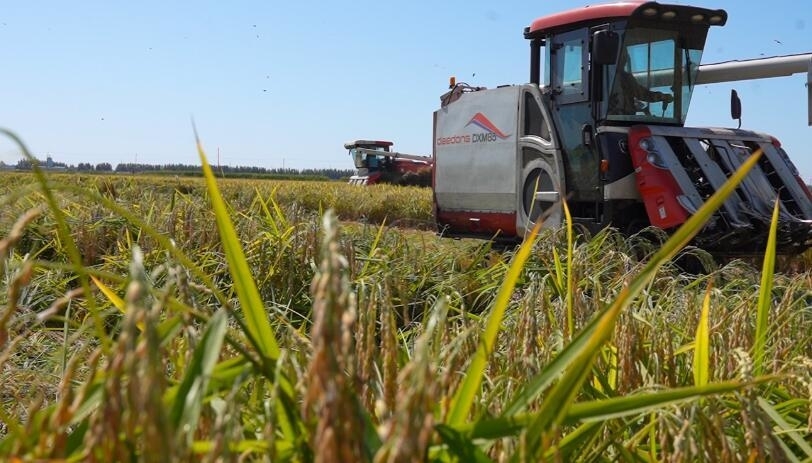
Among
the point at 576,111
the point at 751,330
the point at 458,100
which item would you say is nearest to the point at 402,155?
the point at 458,100

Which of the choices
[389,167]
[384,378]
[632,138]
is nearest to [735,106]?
[632,138]

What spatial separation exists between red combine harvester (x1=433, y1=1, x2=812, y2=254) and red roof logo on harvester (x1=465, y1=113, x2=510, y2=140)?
2cm

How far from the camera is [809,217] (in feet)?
26.7

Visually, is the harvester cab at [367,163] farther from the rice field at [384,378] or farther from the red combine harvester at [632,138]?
the rice field at [384,378]

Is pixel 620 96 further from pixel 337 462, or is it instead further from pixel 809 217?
pixel 337 462

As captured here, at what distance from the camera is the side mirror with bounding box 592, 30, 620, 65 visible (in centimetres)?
730

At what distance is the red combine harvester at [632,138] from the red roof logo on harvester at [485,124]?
2 centimetres

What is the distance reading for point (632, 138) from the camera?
7.80 m

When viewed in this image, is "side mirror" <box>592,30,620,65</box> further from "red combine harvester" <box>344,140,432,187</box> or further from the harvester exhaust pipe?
"red combine harvester" <box>344,140,432,187</box>

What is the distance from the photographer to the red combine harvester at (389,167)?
31.6 m

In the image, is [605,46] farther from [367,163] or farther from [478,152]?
[367,163]

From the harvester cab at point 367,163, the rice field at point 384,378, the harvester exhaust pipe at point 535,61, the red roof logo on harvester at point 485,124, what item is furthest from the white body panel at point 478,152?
the harvester cab at point 367,163

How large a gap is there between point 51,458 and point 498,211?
854 centimetres

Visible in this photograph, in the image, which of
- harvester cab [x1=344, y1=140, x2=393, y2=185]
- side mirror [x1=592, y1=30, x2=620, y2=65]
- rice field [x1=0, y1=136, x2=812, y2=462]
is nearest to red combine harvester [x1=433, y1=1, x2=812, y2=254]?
side mirror [x1=592, y1=30, x2=620, y2=65]
